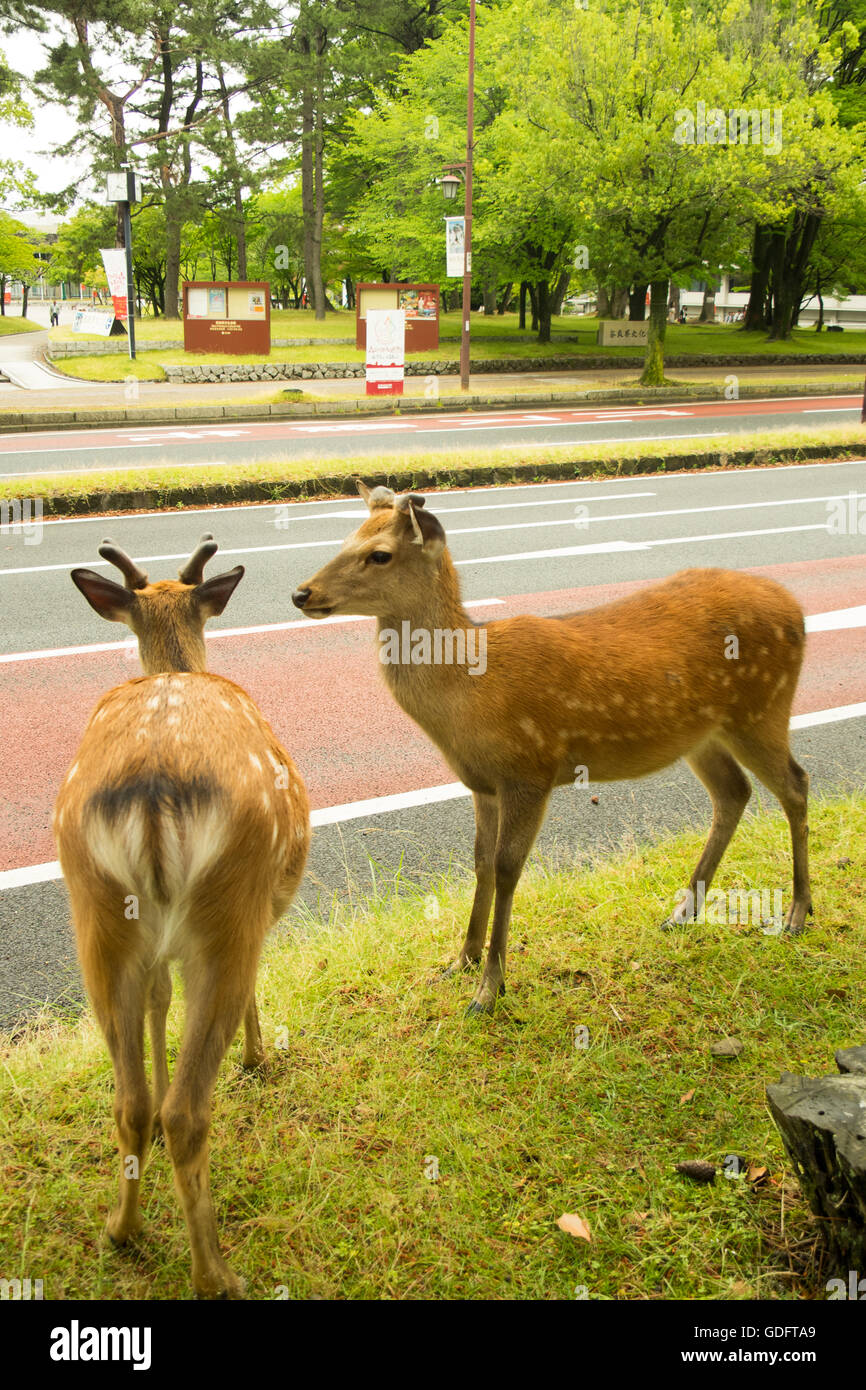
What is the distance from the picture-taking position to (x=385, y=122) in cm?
3834

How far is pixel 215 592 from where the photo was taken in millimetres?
3094

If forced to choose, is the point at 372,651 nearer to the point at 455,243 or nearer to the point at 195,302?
the point at 455,243

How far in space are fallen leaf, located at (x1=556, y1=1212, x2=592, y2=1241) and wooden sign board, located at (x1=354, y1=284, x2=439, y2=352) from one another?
31669 millimetres

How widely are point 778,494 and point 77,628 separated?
29.7ft

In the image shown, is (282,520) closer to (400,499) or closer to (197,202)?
(400,499)

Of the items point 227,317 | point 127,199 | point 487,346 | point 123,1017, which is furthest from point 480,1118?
point 487,346

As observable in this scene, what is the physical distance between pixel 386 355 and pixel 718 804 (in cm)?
2267

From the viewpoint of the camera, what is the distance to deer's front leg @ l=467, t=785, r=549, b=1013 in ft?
11.5

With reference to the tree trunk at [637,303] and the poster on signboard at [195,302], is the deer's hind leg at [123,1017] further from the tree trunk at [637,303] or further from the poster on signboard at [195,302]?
the tree trunk at [637,303]

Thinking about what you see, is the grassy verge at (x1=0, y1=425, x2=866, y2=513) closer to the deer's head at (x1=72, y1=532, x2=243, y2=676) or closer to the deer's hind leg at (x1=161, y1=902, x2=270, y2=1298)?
the deer's head at (x1=72, y1=532, x2=243, y2=676)

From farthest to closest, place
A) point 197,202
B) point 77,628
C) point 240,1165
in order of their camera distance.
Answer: point 197,202 < point 77,628 < point 240,1165

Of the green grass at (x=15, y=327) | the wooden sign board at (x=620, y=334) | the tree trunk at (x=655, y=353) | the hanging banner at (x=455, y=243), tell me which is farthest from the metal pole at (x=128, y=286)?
the green grass at (x=15, y=327)

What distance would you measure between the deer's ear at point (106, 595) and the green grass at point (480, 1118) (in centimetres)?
142
